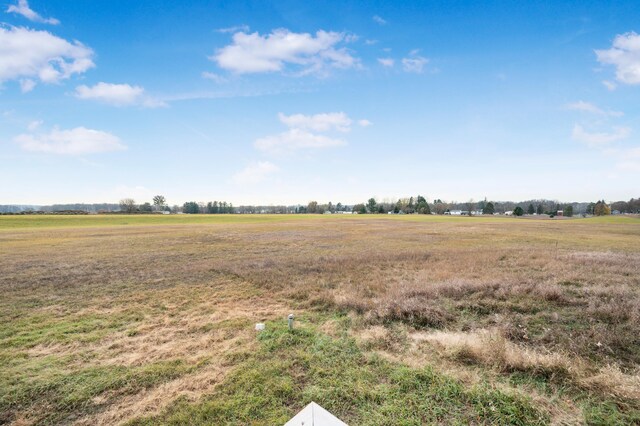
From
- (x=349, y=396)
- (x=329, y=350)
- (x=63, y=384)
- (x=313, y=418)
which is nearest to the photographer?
(x=313, y=418)

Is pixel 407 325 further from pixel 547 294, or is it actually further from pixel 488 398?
pixel 547 294

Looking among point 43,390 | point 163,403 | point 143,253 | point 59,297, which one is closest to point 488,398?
point 163,403

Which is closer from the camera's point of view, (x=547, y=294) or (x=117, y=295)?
(x=547, y=294)

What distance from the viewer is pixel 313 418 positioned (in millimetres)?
2400

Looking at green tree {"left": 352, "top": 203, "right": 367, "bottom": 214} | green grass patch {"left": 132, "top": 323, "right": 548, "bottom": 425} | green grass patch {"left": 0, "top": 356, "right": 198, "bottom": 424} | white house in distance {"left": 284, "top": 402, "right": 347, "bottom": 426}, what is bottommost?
green grass patch {"left": 0, "top": 356, "right": 198, "bottom": 424}

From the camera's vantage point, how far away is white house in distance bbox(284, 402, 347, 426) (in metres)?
2.36

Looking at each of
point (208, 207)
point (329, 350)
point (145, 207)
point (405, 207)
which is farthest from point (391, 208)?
point (329, 350)

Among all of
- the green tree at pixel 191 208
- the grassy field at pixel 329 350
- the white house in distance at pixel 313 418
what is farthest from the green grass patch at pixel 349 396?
the green tree at pixel 191 208

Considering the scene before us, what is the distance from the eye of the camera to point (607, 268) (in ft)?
45.3

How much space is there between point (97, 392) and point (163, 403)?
1456mm

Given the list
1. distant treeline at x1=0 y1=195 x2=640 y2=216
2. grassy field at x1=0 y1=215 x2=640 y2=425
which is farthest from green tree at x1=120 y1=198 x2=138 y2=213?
grassy field at x1=0 y1=215 x2=640 y2=425

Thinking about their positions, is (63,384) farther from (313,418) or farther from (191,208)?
(191,208)

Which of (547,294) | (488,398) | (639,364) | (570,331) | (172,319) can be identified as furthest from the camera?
(547,294)

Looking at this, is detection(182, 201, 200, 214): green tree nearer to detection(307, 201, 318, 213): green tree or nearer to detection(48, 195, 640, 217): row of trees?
detection(48, 195, 640, 217): row of trees
